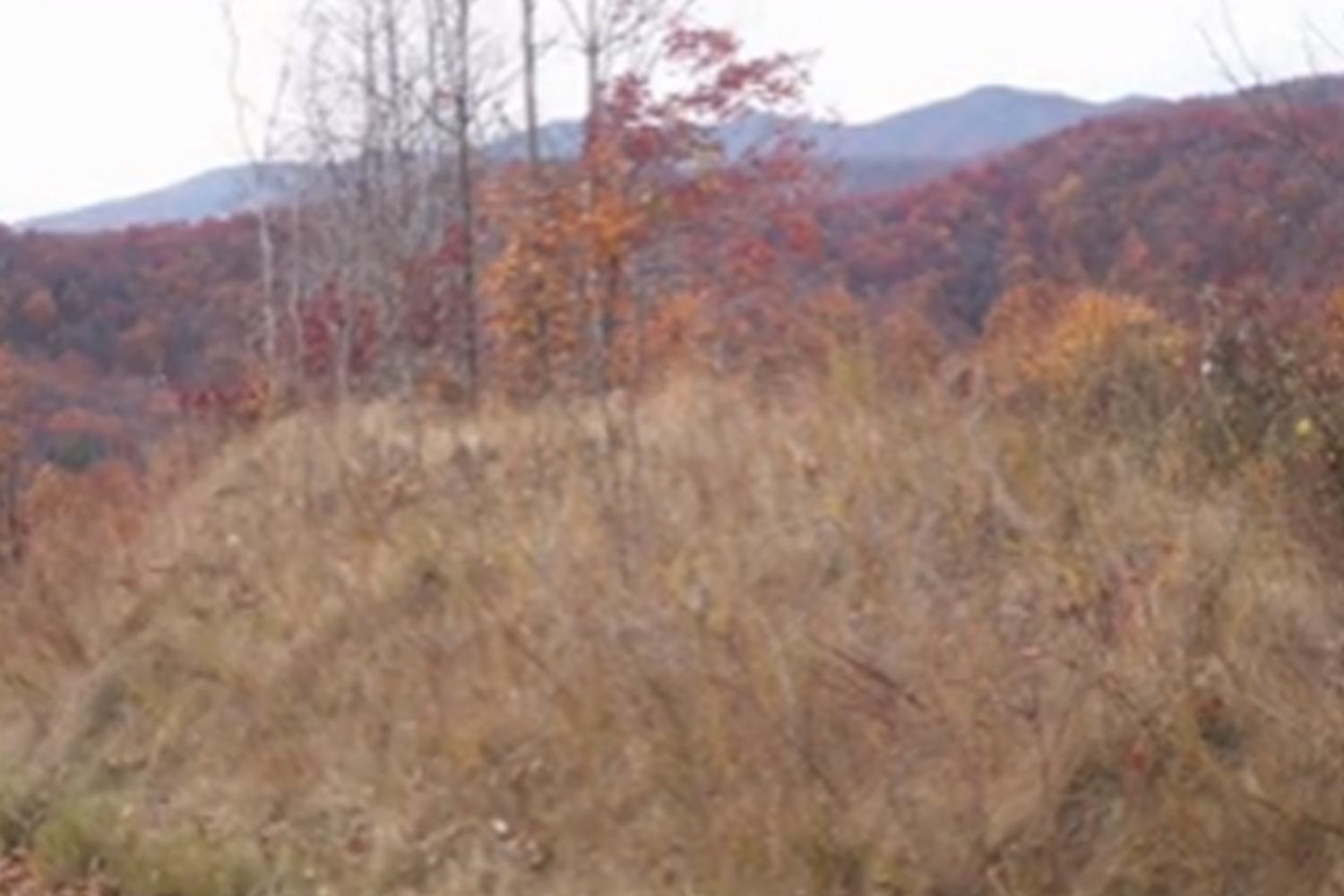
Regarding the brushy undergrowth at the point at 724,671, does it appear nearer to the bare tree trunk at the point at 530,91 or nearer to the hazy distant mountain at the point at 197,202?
the bare tree trunk at the point at 530,91

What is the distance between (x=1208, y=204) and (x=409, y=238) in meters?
11.3

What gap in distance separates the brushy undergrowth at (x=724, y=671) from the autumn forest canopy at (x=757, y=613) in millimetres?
15

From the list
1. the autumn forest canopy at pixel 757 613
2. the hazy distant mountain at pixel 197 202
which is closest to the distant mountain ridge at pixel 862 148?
the hazy distant mountain at pixel 197 202

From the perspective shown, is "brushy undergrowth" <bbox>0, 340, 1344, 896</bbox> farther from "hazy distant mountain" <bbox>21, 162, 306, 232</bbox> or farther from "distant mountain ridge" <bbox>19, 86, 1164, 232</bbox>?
"hazy distant mountain" <bbox>21, 162, 306, 232</bbox>

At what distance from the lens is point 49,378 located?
4744cm

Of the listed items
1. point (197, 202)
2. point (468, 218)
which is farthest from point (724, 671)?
point (197, 202)

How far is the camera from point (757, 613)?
19.5 feet

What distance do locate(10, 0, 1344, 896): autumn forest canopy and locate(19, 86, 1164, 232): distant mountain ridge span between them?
31.8ft

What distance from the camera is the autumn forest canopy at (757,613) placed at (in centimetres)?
482

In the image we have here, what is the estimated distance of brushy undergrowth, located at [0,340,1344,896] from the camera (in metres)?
4.75

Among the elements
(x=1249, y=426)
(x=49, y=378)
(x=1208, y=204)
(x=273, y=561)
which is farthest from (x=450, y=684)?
(x=49, y=378)

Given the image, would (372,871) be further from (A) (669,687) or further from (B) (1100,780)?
(B) (1100,780)

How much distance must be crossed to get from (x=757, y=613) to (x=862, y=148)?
953 inches

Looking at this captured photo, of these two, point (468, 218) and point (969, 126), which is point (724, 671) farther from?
point (969, 126)
